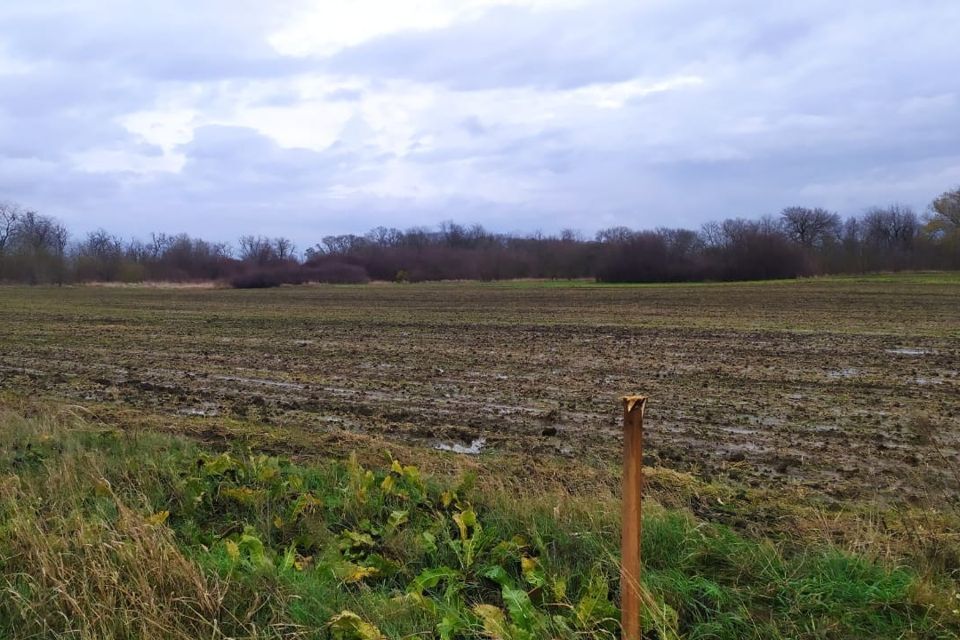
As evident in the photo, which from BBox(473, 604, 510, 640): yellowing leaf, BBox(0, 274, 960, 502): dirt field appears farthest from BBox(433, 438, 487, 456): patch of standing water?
BBox(473, 604, 510, 640): yellowing leaf

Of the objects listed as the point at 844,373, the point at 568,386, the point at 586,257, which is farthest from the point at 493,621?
the point at 586,257

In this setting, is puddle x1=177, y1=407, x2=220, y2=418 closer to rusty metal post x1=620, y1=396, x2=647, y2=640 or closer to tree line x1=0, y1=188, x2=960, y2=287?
rusty metal post x1=620, y1=396, x2=647, y2=640

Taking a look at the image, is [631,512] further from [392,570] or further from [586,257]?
[586,257]

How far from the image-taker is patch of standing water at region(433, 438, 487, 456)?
752cm

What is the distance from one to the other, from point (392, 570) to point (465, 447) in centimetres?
366

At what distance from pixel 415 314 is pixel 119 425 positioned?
20.5 meters

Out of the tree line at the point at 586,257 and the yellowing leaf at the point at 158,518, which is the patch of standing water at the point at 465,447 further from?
the tree line at the point at 586,257

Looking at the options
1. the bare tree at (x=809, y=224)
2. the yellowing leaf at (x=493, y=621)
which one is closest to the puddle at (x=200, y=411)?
the yellowing leaf at (x=493, y=621)

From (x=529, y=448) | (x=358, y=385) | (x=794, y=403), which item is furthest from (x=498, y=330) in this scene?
(x=529, y=448)

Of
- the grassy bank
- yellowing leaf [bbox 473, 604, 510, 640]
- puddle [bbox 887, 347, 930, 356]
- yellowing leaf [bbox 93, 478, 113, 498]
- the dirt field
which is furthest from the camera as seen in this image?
puddle [bbox 887, 347, 930, 356]

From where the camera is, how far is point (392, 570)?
412 cm

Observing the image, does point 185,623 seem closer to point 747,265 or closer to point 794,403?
point 794,403

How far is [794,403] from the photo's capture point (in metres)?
9.76

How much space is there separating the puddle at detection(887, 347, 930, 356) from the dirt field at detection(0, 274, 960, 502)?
0.13 feet
